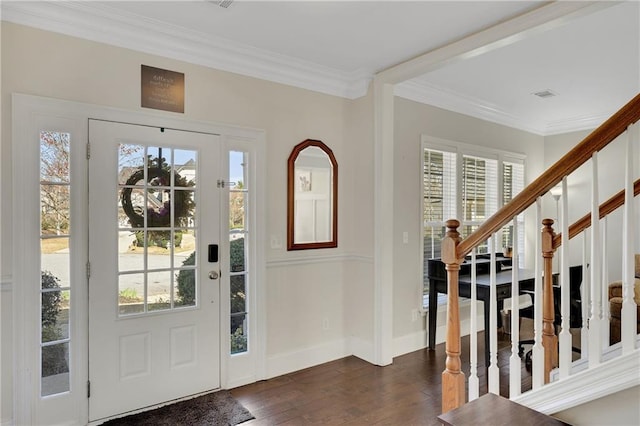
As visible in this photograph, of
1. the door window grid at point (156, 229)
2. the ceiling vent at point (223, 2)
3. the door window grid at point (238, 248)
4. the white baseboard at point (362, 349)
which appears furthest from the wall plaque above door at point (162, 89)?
the white baseboard at point (362, 349)

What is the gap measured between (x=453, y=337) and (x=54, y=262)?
2.44 meters

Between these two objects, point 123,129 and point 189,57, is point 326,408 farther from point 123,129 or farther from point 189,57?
point 189,57

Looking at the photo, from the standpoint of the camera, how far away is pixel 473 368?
6.53 feet

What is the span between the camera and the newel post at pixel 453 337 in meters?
2.06

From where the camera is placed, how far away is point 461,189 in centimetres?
451

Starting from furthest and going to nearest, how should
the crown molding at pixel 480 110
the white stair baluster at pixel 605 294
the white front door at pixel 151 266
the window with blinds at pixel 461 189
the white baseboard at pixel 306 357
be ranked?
the window with blinds at pixel 461 189
the crown molding at pixel 480 110
the white baseboard at pixel 306 357
the white front door at pixel 151 266
the white stair baluster at pixel 605 294

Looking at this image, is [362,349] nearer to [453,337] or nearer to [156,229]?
[453,337]

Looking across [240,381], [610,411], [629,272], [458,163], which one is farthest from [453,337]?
[458,163]

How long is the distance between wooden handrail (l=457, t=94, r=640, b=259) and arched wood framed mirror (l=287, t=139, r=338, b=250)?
71.1 inches

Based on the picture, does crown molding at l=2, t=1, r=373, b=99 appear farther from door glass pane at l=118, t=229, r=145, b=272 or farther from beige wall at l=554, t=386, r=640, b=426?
beige wall at l=554, t=386, r=640, b=426

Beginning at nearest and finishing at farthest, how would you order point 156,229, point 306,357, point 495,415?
point 495,415, point 156,229, point 306,357

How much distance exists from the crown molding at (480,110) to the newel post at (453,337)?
227 cm

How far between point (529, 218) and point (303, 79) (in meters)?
3.89

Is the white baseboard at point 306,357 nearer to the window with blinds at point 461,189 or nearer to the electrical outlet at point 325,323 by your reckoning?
the electrical outlet at point 325,323
